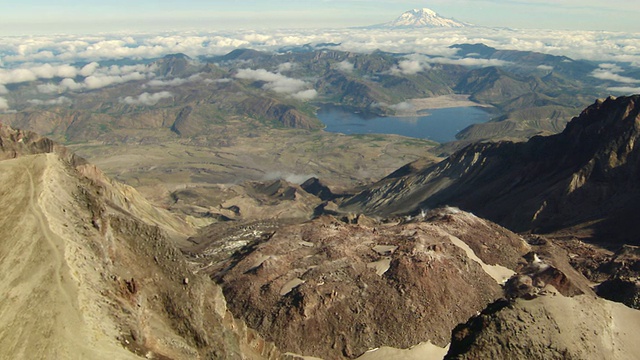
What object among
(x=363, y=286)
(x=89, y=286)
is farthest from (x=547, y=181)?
(x=89, y=286)

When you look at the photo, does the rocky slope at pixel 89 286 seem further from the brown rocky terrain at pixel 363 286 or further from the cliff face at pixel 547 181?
the cliff face at pixel 547 181

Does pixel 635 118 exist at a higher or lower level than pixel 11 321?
lower

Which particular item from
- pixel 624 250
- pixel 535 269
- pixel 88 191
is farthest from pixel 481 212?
pixel 88 191

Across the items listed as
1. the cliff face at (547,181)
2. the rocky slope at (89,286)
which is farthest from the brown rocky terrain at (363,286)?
the cliff face at (547,181)

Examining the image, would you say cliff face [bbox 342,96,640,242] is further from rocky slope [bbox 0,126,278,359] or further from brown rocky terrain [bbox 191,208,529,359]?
rocky slope [bbox 0,126,278,359]

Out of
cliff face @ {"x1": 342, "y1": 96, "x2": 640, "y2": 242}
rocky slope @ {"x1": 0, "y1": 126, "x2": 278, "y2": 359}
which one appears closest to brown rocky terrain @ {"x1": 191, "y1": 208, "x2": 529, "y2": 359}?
rocky slope @ {"x1": 0, "y1": 126, "x2": 278, "y2": 359}

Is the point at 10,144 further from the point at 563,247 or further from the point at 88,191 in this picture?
the point at 563,247

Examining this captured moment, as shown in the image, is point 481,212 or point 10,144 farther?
point 481,212

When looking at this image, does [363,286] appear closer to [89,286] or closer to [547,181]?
[89,286]
